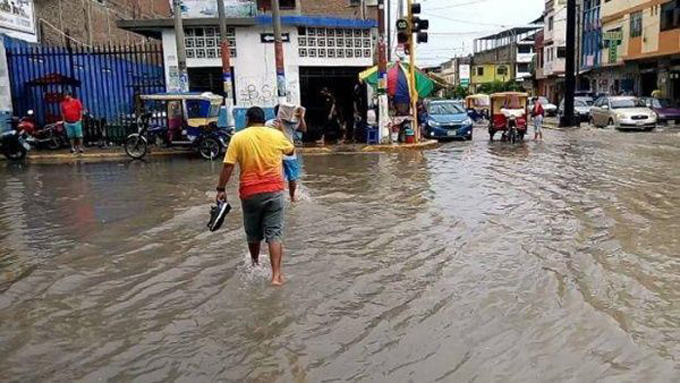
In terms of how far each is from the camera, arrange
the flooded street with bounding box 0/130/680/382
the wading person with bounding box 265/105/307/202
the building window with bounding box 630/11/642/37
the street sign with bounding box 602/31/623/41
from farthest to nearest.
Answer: the street sign with bounding box 602/31/623/41 → the building window with bounding box 630/11/642/37 → the wading person with bounding box 265/105/307/202 → the flooded street with bounding box 0/130/680/382

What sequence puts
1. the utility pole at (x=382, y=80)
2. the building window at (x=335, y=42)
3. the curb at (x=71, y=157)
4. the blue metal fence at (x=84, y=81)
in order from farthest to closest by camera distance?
the building window at (x=335, y=42), the blue metal fence at (x=84, y=81), the utility pole at (x=382, y=80), the curb at (x=71, y=157)

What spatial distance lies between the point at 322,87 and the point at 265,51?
2463 mm

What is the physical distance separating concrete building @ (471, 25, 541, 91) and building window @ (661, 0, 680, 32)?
48.0 meters

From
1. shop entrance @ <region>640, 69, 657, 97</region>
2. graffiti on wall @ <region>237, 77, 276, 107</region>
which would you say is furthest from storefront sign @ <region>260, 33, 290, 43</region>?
shop entrance @ <region>640, 69, 657, 97</region>

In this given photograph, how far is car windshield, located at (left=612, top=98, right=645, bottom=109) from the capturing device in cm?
2870

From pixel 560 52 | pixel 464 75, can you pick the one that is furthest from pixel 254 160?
pixel 464 75

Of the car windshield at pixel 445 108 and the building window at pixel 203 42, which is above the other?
the building window at pixel 203 42

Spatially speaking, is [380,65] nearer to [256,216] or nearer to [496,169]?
[496,169]

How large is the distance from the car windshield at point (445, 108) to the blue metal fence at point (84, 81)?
10186 millimetres

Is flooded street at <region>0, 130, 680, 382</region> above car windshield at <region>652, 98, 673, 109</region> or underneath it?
underneath

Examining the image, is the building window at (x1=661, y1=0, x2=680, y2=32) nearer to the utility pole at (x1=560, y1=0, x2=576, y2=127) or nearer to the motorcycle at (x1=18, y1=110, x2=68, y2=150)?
the utility pole at (x1=560, y1=0, x2=576, y2=127)

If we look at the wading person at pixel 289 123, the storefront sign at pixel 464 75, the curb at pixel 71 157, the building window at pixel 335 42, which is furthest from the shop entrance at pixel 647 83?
the storefront sign at pixel 464 75

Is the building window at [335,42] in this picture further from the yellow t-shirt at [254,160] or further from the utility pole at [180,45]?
the yellow t-shirt at [254,160]

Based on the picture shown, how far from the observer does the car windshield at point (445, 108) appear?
25406 millimetres
